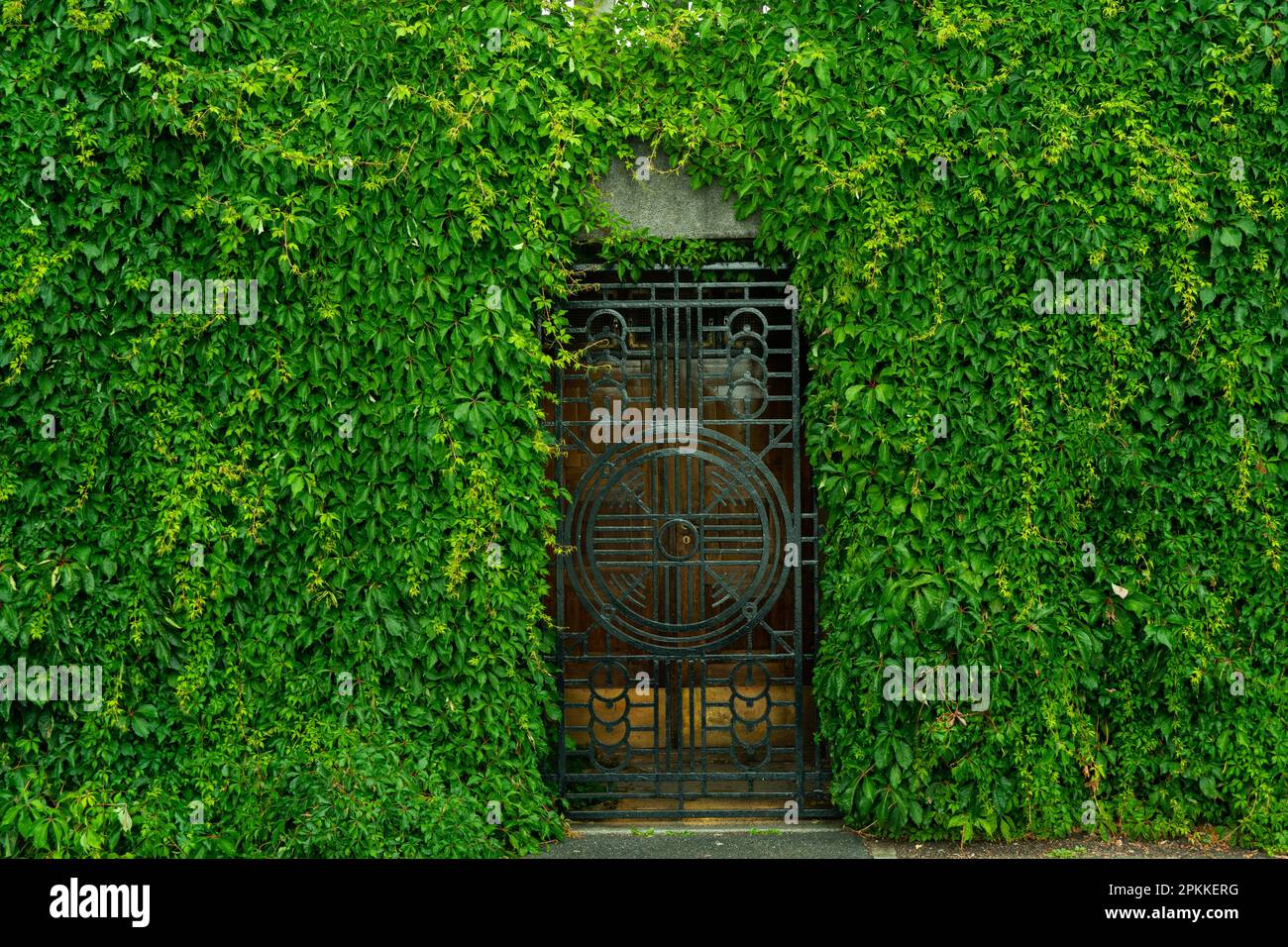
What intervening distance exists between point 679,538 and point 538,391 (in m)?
1.11

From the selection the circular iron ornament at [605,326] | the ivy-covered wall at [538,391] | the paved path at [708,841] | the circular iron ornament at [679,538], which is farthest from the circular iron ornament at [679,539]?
the paved path at [708,841]

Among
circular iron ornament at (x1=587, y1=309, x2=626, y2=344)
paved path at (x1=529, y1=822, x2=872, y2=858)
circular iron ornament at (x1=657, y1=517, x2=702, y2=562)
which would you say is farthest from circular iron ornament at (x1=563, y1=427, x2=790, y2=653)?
paved path at (x1=529, y1=822, x2=872, y2=858)

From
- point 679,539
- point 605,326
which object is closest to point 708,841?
point 679,539

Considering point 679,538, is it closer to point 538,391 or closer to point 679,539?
point 679,539

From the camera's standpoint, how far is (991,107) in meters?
5.48

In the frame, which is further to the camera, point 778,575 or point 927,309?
point 778,575

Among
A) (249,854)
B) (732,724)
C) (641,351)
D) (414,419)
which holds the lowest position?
(249,854)

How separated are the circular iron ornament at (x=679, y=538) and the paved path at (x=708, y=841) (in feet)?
3.13

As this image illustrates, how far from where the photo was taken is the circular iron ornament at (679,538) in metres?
5.89

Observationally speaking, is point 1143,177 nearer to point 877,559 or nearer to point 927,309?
point 927,309

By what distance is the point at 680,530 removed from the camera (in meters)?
5.90

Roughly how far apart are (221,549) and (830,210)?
3.48m

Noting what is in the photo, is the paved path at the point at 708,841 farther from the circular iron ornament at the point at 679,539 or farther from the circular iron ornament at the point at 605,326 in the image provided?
the circular iron ornament at the point at 605,326

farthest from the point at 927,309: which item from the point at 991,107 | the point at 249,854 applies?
the point at 249,854
